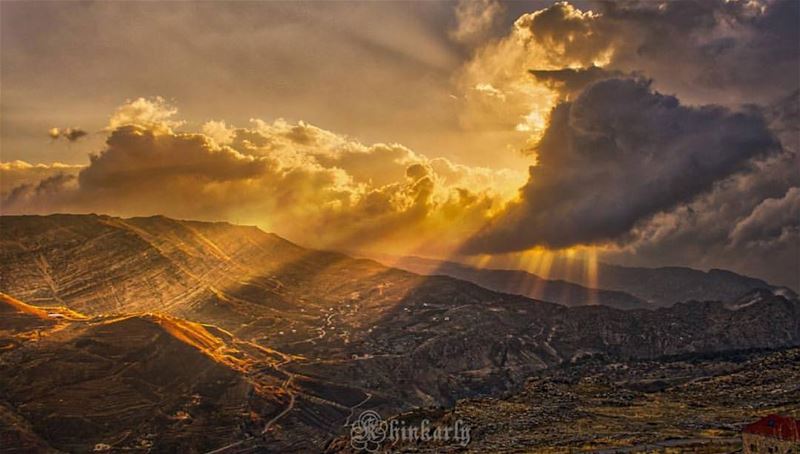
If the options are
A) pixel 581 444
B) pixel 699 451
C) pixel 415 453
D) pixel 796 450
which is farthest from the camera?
pixel 415 453

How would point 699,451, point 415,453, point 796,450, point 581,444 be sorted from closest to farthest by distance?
1. point 796,450
2. point 699,451
3. point 581,444
4. point 415,453

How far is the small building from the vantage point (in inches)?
4958

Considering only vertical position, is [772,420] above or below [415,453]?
above

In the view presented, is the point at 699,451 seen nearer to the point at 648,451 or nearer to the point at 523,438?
the point at 648,451

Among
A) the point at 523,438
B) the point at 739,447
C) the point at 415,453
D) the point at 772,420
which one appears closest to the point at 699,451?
the point at 739,447

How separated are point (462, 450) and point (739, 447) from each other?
66191 mm

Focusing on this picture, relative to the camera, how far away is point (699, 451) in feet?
484

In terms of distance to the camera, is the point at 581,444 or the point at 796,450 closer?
the point at 796,450

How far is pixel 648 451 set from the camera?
153m

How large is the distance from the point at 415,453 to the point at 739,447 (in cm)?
8073

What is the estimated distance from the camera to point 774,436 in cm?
12744

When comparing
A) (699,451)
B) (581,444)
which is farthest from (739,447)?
(581,444)

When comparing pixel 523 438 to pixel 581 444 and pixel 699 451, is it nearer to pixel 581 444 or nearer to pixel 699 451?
pixel 581 444

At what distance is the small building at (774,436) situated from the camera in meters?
126
